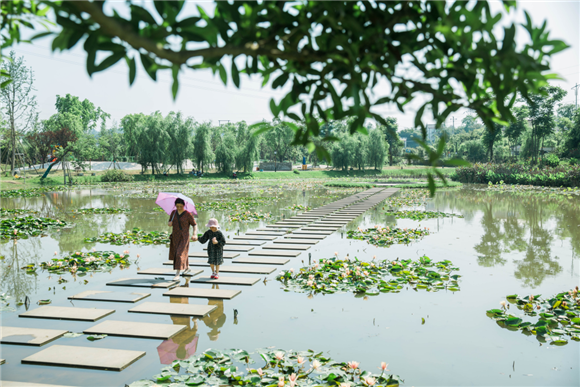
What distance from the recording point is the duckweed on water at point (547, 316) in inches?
197

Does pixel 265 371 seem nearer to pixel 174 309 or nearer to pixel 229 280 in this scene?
pixel 174 309

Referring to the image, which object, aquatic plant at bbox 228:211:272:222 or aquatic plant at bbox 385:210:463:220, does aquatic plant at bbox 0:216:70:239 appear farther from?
aquatic plant at bbox 385:210:463:220

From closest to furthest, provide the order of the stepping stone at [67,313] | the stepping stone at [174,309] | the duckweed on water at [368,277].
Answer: the stepping stone at [67,313] < the stepping stone at [174,309] < the duckweed on water at [368,277]

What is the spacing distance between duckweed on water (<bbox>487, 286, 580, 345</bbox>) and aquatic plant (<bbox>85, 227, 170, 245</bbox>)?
8.28 m

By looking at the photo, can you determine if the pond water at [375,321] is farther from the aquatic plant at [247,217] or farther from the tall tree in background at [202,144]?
the tall tree in background at [202,144]

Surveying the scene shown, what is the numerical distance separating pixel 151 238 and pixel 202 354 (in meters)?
7.56

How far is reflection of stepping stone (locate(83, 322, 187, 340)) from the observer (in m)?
4.93

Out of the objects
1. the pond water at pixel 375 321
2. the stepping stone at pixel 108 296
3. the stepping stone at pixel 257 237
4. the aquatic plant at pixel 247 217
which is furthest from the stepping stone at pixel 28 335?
the aquatic plant at pixel 247 217

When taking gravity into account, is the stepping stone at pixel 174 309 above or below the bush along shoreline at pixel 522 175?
below

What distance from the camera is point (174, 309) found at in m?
5.81

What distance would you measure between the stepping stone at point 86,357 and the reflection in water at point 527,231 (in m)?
6.48

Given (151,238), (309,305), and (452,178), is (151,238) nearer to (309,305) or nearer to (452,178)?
(309,305)

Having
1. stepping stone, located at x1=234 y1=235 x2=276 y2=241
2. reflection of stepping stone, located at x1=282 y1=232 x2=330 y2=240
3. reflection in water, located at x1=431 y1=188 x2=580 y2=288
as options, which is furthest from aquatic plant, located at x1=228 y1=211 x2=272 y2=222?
reflection in water, located at x1=431 y1=188 x2=580 y2=288

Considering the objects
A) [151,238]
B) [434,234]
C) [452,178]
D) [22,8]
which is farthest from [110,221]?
[452,178]
